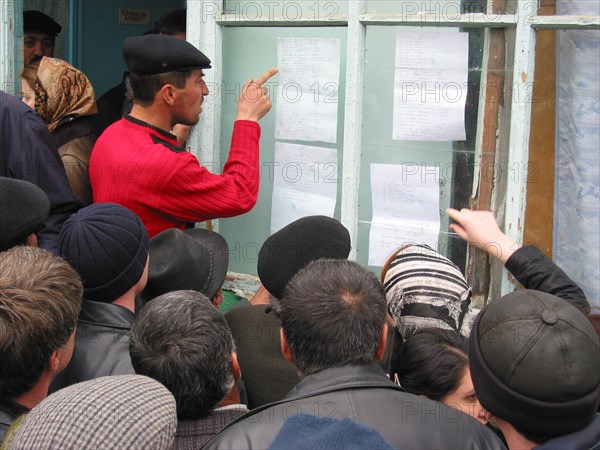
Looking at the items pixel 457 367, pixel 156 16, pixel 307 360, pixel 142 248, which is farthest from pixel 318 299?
pixel 156 16

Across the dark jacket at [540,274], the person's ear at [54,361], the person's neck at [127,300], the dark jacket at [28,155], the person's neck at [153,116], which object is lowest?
the person's ear at [54,361]

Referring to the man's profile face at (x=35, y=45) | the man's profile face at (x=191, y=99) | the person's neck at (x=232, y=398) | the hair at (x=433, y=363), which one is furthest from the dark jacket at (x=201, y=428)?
the man's profile face at (x=35, y=45)

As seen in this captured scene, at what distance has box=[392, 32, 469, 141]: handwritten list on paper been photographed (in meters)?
2.57

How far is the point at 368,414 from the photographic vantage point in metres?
1.58

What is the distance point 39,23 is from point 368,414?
302 centimetres

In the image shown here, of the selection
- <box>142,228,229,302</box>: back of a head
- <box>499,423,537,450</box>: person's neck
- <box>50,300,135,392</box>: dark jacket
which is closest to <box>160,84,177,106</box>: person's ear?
<box>142,228,229,302</box>: back of a head

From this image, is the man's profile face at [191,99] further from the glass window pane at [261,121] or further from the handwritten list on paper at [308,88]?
the handwritten list on paper at [308,88]

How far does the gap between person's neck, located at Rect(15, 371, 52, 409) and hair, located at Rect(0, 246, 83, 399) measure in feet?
0.05

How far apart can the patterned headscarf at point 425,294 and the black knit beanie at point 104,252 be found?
757 mm

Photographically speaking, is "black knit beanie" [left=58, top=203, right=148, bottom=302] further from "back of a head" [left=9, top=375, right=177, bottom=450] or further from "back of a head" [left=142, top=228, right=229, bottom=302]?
"back of a head" [left=9, top=375, right=177, bottom=450]

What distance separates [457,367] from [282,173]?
3.89 feet

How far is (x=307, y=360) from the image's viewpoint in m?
1.72

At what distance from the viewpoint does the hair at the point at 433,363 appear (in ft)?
6.49

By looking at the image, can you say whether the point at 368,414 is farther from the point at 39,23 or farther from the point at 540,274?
the point at 39,23
